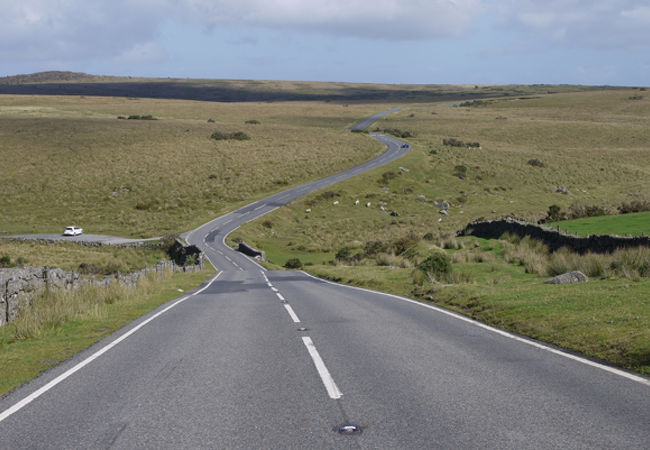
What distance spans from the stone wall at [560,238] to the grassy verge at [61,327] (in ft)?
51.1

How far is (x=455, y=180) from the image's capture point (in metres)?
81.9

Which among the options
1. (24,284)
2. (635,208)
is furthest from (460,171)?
(24,284)

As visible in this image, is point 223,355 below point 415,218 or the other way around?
the other way around

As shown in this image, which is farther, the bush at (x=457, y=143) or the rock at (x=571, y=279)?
the bush at (x=457, y=143)

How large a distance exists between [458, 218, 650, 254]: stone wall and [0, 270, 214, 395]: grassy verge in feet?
51.1

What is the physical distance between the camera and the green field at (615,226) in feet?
79.5

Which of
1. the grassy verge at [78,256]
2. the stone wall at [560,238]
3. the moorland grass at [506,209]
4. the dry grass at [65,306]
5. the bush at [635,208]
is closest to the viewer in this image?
the moorland grass at [506,209]

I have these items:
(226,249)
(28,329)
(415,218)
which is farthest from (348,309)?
(415,218)

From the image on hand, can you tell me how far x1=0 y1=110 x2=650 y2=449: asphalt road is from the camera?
5469 mm

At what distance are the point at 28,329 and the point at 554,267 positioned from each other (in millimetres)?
15667

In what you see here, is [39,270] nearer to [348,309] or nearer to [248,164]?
[348,309]

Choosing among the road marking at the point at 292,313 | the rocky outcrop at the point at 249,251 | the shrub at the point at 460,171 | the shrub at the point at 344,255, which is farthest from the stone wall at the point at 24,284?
the shrub at the point at 460,171

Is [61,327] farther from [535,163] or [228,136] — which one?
[228,136]

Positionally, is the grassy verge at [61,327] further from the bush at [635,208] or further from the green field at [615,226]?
the bush at [635,208]
